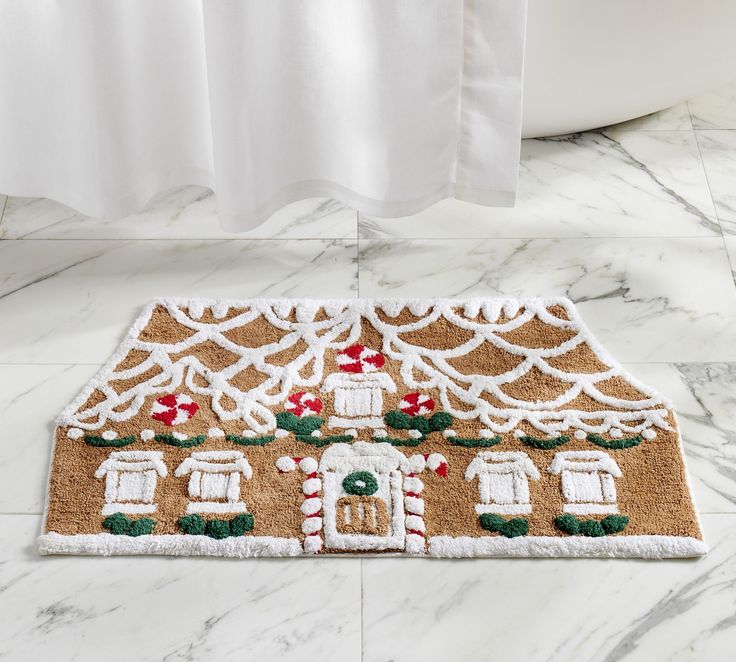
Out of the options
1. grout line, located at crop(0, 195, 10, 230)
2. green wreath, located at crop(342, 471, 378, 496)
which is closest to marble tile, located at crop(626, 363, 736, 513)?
green wreath, located at crop(342, 471, 378, 496)

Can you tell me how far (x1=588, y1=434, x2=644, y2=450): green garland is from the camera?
1.46 meters

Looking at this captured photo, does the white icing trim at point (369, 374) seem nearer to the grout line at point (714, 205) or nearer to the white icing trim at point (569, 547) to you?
the white icing trim at point (569, 547)

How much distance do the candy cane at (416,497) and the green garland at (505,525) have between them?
89 mm

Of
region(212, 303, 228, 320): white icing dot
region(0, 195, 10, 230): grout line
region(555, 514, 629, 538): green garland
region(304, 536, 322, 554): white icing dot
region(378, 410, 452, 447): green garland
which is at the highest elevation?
region(0, 195, 10, 230): grout line

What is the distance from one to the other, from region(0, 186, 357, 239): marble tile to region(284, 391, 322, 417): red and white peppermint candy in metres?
0.40

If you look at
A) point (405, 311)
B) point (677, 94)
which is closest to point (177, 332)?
point (405, 311)

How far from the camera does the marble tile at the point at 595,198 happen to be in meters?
1.82

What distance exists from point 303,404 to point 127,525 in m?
0.33

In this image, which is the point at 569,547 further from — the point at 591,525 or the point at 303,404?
the point at 303,404

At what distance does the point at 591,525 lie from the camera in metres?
1.36

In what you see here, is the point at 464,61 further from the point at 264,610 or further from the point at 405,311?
the point at 264,610

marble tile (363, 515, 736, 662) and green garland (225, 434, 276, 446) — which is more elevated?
green garland (225, 434, 276, 446)

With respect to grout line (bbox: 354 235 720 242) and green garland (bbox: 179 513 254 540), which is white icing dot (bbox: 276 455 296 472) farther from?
grout line (bbox: 354 235 720 242)

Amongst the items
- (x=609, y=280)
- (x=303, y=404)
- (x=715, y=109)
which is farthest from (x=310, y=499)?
(x=715, y=109)
